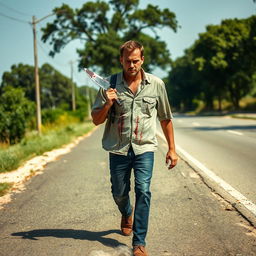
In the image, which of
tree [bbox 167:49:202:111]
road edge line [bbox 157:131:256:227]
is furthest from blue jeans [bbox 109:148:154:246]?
tree [bbox 167:49:202:111]

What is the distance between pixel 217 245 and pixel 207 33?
49.1 metres

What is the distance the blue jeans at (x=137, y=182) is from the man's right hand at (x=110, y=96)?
0.51 meters

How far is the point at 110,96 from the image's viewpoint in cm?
343

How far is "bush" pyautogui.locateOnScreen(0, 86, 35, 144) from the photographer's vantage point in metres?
17.2

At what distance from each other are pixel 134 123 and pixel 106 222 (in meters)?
1.47

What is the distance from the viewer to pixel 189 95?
276ft

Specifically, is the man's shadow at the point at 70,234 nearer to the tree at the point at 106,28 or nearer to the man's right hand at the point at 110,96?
the man's right hand at the point at 110,96

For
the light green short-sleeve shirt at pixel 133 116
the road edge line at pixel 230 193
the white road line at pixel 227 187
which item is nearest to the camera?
the light green short-sleeve shirt at pixel 133 116

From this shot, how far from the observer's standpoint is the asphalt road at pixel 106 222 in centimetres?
368

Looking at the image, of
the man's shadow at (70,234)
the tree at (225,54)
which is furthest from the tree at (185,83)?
the man's shadow at (70,234)

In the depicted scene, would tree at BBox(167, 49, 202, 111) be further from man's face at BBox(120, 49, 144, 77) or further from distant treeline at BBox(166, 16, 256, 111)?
man's face at BBox(120, 49, 144, 77)

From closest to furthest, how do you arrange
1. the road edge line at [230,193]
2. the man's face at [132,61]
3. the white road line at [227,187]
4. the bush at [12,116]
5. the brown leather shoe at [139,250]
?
1. the brown leather shoe at [139,250]
2. the man's face at [132,61]
3. the road edge line at [230,193]
4. the white road line at [227,187]
5. the bush at [12,116]

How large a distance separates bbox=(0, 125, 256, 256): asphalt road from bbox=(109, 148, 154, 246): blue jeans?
0.28 meters

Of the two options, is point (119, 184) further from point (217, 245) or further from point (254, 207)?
point (254, 207)
